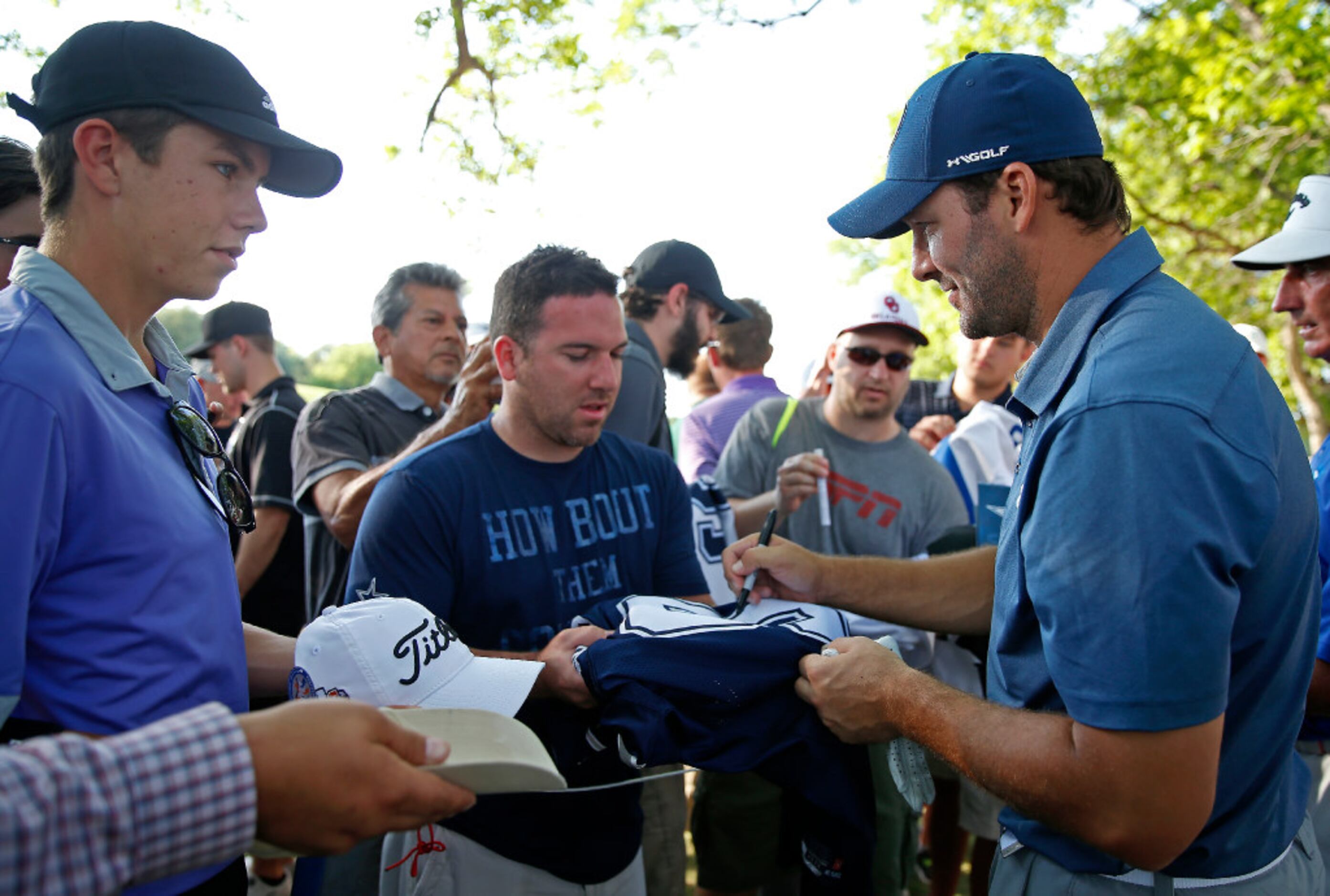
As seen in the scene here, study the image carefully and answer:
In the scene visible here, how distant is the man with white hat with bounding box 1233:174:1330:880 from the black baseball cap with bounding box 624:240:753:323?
236cm

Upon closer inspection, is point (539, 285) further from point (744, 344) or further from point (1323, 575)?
point (744, 344)

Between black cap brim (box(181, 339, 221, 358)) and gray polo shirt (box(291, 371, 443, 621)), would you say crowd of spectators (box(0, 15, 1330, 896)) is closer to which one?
gray polo shirt (box(291, 371, 443, 621))

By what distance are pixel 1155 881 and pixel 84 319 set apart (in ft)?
7.29

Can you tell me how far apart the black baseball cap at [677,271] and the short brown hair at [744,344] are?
0.84m

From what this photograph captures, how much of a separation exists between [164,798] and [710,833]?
10.5ft

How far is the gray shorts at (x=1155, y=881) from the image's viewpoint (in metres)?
1.69

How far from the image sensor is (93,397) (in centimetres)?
153

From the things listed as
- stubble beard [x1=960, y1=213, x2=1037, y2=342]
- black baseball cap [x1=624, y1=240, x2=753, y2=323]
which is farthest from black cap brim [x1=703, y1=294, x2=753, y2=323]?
stubble beard [x1=960, y1=213, x2=1037, y2=342]

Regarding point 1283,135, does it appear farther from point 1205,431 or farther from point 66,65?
point 66,65

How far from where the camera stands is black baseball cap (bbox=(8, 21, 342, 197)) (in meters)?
1.71

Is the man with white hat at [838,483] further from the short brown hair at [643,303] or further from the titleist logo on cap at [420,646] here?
the titleist logo on cap at [420,646]

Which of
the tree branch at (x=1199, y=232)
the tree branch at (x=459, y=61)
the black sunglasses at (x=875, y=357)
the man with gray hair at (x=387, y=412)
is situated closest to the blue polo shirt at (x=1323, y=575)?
the black sunglasses at (x=875, y=357)

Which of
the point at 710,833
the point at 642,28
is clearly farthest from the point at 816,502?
the point at 642,28

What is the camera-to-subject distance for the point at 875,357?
445 centimetres
